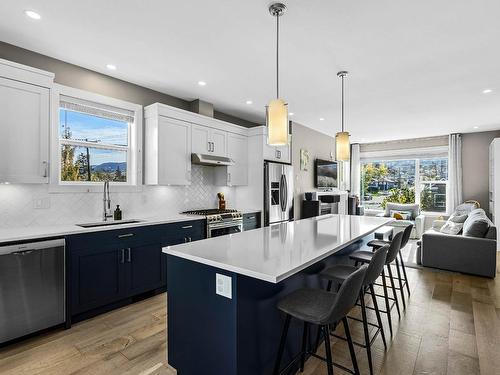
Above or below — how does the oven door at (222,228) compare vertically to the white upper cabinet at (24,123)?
below

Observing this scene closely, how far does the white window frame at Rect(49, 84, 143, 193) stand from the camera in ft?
9.64

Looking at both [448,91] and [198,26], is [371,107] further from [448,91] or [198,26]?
[198,26]

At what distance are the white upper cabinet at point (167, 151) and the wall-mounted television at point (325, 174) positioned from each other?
3.83 meters

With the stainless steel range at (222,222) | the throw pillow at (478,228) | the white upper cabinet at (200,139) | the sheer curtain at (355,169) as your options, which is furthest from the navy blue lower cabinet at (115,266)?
the sheer curtain at (355,169)

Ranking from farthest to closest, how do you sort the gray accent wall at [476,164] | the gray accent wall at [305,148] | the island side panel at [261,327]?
the gray accent wall at [476,164]
the gray accent wall at [305,148]
the island side panel at [261,327]

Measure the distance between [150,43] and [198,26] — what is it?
580 mm

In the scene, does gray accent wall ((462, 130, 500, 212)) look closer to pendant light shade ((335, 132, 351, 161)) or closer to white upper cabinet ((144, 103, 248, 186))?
pendant light shade ((335, 132, 351, 161))

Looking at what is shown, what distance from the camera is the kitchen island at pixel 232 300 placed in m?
1.51

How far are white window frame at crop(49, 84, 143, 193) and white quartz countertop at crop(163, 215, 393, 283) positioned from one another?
200cm

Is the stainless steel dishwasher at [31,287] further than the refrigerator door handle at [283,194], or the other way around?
the refrigerator door handle at [283,194]

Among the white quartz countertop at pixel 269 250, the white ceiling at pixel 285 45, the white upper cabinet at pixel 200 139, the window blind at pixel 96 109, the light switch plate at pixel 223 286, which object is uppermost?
the white ceiling at pixel 285 45

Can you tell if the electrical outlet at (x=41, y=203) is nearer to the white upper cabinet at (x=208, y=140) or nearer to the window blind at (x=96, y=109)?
the window blind at (x=96, y=109)

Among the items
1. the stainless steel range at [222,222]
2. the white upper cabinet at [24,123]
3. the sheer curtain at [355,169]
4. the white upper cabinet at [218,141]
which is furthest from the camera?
the sheer curtain at [355,169]

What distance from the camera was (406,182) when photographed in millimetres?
8195
